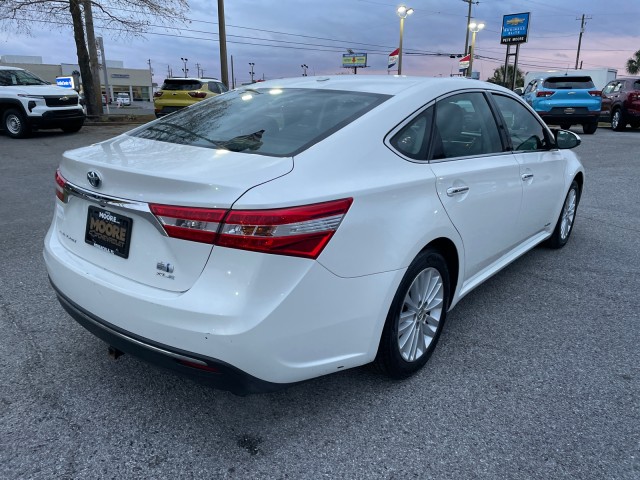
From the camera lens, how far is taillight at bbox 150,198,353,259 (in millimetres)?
1866

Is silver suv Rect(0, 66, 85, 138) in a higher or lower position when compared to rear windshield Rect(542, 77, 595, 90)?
lower

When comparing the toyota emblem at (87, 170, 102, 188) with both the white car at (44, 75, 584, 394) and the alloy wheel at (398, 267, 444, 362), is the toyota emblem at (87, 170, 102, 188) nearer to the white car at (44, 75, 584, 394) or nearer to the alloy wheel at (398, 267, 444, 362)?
the white car at (44, 75, 584, 394)

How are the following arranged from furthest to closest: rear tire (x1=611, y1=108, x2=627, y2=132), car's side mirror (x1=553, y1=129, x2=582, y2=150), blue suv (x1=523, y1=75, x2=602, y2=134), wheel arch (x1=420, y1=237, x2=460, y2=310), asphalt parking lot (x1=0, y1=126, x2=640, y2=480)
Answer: rear tire (x1=611, y1=108, x2=627, y2=132), blue suv (x1=523, y1=75, x2=602, y2=134), car's side mirror (x1=553, y1=129, x2=582, y2=150), wheel arch (x1=420, y1=237, x2=460, y2=310), asphalt parking lot (x1=0, y1=126, x2=640, y2=480)

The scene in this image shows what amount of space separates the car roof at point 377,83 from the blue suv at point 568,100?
47.4 feet

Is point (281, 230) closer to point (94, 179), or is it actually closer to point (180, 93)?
point (94, 179)

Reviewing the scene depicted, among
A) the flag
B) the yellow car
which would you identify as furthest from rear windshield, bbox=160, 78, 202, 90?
the flag

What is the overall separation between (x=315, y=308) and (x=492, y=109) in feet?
7.33

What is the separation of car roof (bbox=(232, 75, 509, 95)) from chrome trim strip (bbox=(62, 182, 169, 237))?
55.8 inches

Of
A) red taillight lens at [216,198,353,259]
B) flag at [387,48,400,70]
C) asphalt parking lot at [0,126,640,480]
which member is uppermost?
flag at [387,48,400,70]

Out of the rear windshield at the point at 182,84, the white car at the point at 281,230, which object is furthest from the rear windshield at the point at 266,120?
the rear windshield at the point at 182,84

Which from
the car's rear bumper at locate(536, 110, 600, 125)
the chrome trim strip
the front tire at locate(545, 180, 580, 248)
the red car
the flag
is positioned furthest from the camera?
the flag

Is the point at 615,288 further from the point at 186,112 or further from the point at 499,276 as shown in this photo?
the point at 186,112

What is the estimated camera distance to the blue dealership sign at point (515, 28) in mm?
43406

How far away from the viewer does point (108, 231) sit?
2.25 metres
